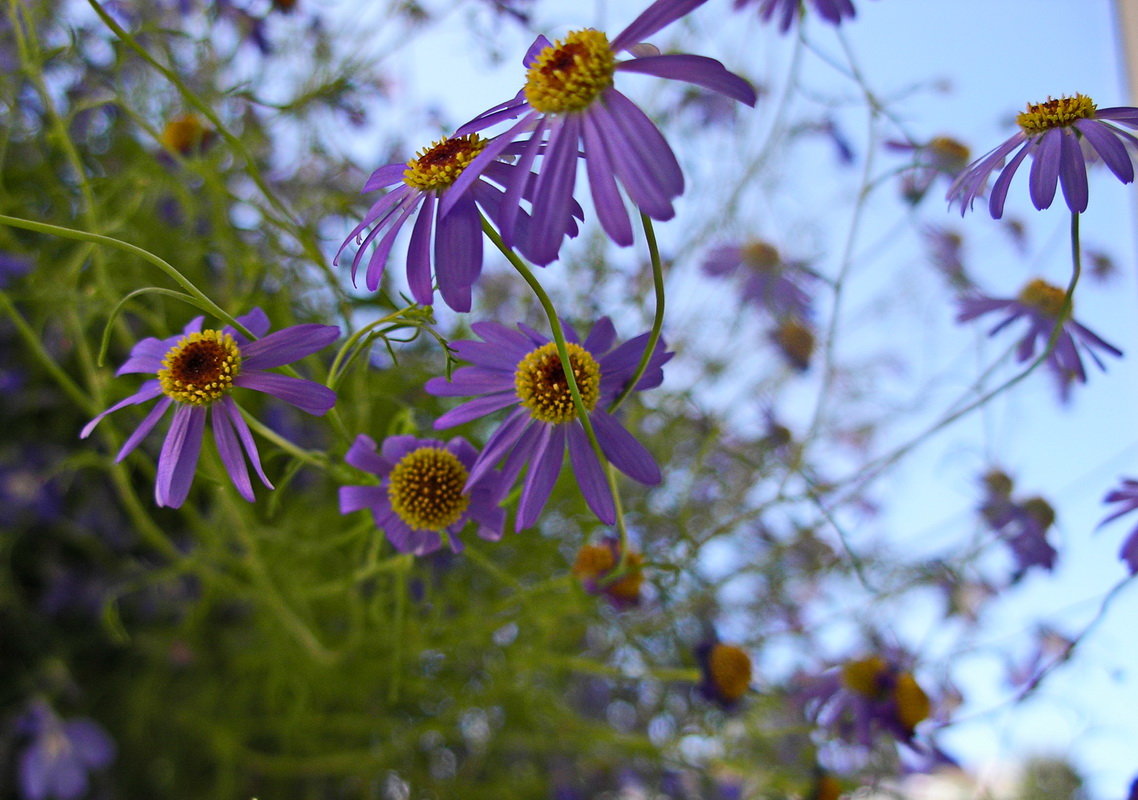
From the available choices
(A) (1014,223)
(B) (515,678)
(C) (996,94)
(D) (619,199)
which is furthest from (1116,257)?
(D) (619,199)

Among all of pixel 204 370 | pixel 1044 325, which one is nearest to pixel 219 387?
pixel 204 370

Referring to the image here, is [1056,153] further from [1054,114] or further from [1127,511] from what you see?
[1127,511]

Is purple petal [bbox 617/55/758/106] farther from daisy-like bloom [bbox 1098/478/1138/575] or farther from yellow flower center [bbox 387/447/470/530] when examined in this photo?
daisy-like bloom [bbox 1098/478/1138/575]

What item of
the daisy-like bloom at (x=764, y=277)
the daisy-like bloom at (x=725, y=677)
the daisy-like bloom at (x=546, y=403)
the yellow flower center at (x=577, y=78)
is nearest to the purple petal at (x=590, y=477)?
the daisy-like bloom at (x=546, y=403)

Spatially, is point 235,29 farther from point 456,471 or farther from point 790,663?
point 790,663

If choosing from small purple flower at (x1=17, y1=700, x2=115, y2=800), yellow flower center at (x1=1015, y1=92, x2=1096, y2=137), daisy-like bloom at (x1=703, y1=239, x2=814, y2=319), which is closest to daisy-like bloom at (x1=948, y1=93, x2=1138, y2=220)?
yellow flower center at (x1=1015, y1=92, x2=1096, y2=137)
